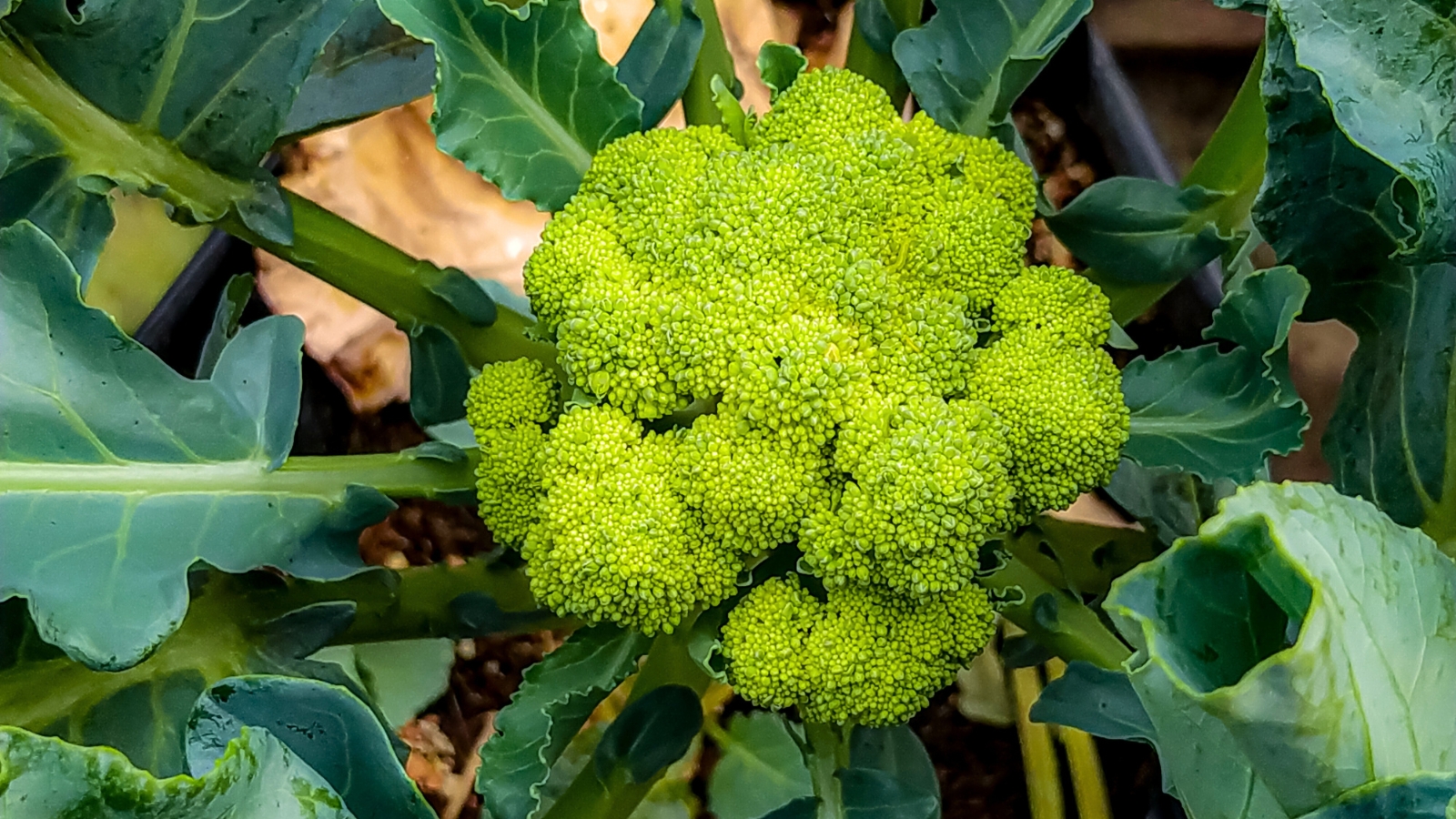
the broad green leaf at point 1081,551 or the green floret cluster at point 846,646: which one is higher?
the green floret cluster at point 846,646

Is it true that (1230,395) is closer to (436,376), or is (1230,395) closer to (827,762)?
(827,762)

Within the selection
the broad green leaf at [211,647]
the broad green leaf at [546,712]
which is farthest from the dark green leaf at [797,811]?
the broad green leaf at [211,647]

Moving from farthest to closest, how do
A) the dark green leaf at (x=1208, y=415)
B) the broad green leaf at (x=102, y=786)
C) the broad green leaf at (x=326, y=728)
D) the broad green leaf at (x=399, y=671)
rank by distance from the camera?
the broad green leaf at (x=399, y=671) → the dark green leaf at (x=1208, y=415) → the broad green leaf at (x=326, y=728) → the broad green leaf at (x=102, y=786)

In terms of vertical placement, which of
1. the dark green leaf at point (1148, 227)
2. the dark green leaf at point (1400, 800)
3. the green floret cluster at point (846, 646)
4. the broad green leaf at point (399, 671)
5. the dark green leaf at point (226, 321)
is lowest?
the broad green leaf at point (399, 671)

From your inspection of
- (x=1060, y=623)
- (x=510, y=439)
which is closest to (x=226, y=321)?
(x=510, y=439)

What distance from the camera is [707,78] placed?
2.45ft

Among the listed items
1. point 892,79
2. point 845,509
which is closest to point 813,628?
point 845,509

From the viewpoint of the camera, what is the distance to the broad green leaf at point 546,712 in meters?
0.58

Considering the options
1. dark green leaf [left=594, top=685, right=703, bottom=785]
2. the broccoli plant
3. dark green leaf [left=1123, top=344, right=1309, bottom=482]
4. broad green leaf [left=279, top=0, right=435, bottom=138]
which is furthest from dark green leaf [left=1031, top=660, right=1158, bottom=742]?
broad green leaf [left=279, top=0, right=435, bottom=138]

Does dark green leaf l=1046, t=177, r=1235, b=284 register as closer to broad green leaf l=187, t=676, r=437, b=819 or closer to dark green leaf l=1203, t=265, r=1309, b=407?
dark green leaf l=1203, t=265, r=1309, b=407

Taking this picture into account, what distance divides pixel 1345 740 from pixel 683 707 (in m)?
0.40

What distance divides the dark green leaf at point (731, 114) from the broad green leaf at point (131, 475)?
292 mm

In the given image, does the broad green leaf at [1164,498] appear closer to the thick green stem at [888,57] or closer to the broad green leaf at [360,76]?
the thick green stem at [888,57]

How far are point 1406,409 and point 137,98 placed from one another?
79 centimetres
